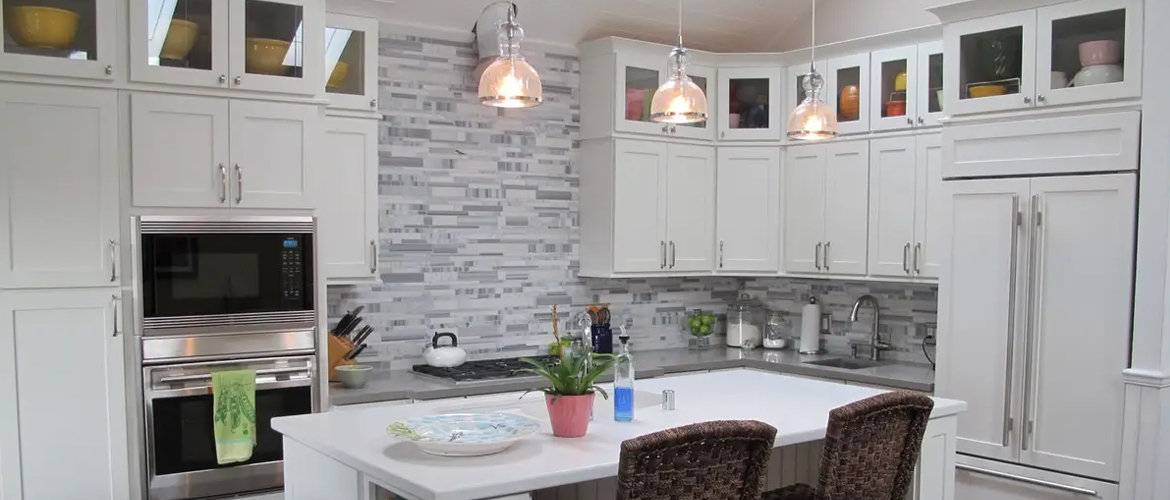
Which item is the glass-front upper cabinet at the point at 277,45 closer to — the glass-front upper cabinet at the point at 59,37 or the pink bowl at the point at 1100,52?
the glass-front upper cabinet at the point at 59,37

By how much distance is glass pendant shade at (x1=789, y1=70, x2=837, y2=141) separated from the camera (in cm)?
352

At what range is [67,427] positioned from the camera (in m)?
3.51

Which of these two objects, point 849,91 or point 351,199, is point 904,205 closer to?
point 849,91

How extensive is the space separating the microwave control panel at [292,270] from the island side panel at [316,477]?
3.51 ft

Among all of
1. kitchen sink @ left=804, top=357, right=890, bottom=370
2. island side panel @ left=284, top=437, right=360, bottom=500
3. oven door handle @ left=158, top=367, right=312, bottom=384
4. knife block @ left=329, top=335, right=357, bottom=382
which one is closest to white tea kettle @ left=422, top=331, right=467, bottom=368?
knife block @ left=329, top=335, right=357, bottom=382

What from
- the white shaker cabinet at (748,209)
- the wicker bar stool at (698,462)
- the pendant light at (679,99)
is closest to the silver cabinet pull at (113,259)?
the pendant light at (679,99)

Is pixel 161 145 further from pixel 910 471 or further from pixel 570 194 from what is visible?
pixel 910 471

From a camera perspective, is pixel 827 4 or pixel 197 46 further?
pixel 827 4

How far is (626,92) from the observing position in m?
5.30

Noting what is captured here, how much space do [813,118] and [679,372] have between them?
82.0 inches

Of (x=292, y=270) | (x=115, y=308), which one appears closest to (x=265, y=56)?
(x=292, y=270)

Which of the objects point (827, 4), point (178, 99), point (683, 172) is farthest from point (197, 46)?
point (827, 4)

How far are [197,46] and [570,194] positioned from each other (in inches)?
90.8

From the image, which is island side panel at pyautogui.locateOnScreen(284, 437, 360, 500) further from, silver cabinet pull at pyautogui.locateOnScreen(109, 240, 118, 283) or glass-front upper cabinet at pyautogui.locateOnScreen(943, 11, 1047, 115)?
glass-front upper cabinet at pyautogui.locateOnScreen(943, 11, 1047, 115)
